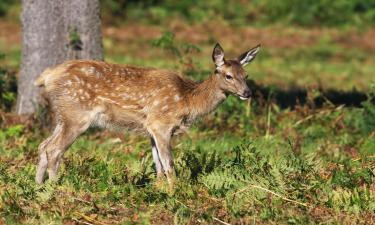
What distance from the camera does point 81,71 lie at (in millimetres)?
9469

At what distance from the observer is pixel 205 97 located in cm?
1000

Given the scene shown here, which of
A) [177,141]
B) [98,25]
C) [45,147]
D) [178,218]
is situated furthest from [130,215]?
[98,25]

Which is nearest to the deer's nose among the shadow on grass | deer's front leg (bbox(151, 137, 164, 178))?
deer's front leg (bbox(151, 137, 164, 178))

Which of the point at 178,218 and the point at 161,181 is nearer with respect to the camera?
the point at 178,218

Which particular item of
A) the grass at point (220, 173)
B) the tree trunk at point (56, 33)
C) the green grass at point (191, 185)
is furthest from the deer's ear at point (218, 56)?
the tree trunk at point (56, 33)

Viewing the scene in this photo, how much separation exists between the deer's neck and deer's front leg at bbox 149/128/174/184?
1.76ft

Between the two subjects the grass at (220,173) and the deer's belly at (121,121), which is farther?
the deer's belly at (121,121)

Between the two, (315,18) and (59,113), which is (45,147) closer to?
(59,113)

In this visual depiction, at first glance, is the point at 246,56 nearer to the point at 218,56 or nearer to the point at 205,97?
the point at 218,56

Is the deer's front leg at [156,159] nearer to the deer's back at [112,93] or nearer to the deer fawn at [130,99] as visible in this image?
the deer fawn at [130,99]

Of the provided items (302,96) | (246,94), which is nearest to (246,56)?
(246,94)

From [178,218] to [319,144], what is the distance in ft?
14.1

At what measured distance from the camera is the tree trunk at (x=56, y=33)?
11.8 m

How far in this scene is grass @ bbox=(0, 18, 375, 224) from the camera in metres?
7.82
